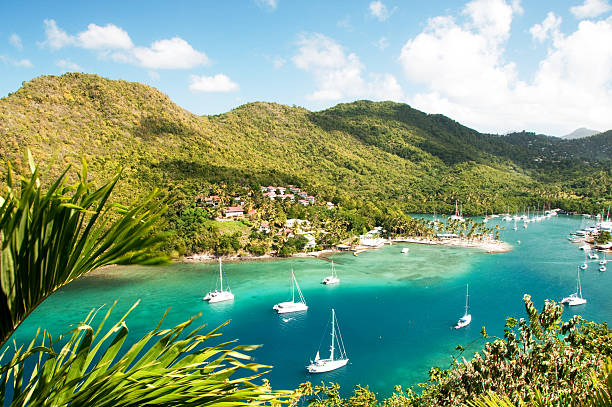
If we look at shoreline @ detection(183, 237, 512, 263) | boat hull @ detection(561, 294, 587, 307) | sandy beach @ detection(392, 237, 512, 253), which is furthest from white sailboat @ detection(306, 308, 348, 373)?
sandy beach @ detection(392, 237, 512, 253)

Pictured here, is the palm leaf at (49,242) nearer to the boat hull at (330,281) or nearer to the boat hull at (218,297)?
the boat hull at (218,297)

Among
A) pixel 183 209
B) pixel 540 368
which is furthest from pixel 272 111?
pixel 540 368

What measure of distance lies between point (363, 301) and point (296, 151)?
213 feet

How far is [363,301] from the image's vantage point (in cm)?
2658

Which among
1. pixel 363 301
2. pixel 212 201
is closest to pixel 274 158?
pixel 212 201

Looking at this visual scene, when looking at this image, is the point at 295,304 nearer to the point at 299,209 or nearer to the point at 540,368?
the point at 540,368

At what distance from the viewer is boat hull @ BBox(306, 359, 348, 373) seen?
1767cm

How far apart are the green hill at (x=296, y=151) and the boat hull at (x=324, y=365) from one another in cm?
1713

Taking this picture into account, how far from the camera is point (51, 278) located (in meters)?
1.14

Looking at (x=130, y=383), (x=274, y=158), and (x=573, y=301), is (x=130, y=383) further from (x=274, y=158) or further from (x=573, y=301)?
(x=274, y=158)

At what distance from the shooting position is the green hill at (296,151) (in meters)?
49.7

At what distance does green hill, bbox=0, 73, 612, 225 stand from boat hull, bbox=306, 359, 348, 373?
1713 cm

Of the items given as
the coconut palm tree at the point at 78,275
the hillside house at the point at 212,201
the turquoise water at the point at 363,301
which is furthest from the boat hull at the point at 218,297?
the coconut palm tree at the point at 78,275

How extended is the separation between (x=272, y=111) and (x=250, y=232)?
69948 mm
